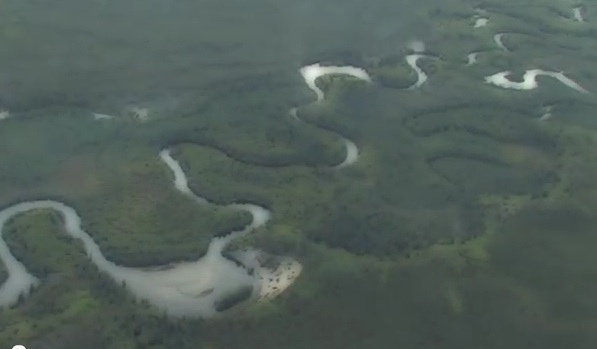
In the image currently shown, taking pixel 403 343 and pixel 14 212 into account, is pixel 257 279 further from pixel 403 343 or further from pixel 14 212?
pixel 14 212

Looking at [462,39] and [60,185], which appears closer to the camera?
[60,185]

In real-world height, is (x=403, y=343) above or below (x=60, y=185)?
below

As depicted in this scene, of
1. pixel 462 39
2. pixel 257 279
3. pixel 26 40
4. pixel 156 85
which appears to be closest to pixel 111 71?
pixel 156 85

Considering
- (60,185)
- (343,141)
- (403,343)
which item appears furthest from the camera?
(343,141)

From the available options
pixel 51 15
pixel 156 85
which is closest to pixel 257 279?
pixel 156 85

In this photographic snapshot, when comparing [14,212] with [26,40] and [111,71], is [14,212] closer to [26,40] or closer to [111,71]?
[111,71]

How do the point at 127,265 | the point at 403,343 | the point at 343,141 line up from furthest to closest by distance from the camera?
1. the point at 343,141
2. the point at 127,265
3. the point at 403,343
